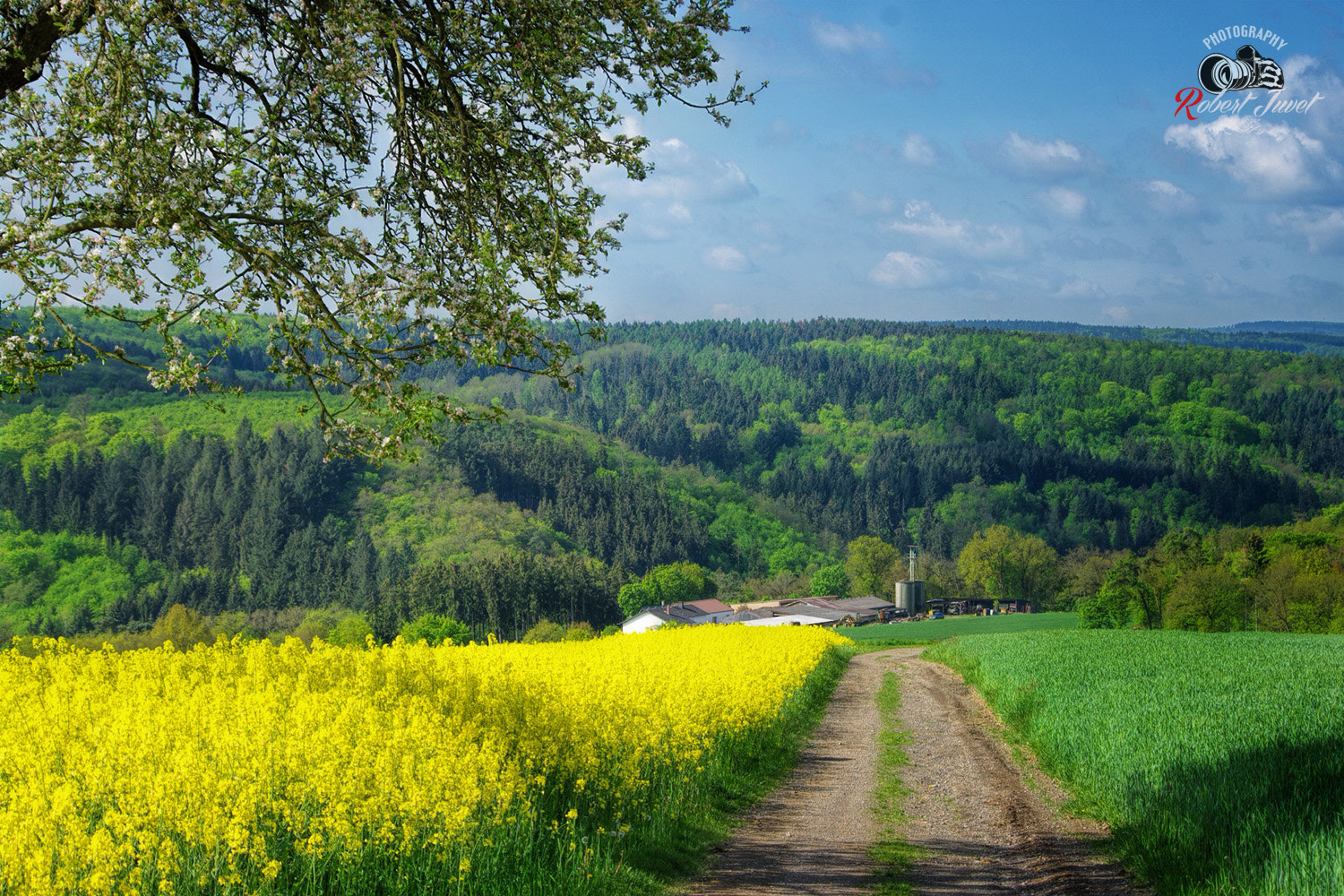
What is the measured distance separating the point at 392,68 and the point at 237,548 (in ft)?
540

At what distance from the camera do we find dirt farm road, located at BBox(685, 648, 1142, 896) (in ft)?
29.0

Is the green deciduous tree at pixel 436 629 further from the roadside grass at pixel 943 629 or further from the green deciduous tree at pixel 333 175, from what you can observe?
the green deciduous tree at pixel 333 175

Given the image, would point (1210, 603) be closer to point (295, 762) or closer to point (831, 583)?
point (295, 762)

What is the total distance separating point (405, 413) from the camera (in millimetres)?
7035

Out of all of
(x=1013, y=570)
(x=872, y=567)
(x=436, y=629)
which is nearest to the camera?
(x=436, y=629)

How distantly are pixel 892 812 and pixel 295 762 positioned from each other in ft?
26.1

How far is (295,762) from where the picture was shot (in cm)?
726

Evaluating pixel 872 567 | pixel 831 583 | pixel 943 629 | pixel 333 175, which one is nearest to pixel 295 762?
pixel 333 175

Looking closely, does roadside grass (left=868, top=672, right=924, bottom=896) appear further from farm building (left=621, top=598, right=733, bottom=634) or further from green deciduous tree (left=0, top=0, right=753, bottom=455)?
farm building (left=621, top=598, right=733, bottom=634)

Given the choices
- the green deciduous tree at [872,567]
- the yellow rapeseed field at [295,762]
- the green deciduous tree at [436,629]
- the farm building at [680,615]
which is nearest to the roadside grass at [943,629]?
the farm building at [680,615]

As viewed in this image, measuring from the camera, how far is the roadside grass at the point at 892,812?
8.86 metres

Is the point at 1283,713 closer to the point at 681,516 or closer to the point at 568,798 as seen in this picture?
the point at 568,798

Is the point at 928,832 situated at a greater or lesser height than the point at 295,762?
lesser

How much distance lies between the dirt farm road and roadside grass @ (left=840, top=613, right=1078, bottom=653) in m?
47.0
